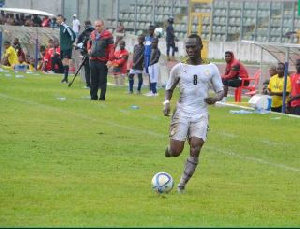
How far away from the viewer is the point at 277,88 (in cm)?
2791

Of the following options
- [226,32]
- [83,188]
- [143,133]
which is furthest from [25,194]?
[226,32]

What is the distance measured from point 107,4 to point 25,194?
1880 inches

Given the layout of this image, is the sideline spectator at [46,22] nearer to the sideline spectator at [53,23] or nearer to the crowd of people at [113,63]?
the sideline spectator at [53,23]

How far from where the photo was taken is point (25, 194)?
1238 centimetres

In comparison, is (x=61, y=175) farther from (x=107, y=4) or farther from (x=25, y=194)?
(x=107, y=4)

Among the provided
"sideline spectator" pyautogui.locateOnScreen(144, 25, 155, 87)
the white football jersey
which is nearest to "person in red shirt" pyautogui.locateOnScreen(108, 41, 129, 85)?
"sideline spectator" pyautogui.locateOnScreen(144, 25, 155, 87)

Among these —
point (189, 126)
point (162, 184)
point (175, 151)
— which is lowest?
point (162, 184)

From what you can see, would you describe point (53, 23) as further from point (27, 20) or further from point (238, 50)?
point (238, 50)

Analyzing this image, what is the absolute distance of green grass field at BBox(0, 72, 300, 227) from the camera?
11.0 meters

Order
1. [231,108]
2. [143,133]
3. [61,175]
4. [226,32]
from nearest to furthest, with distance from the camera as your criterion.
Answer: [61,175], [143,133], [231,108], [226,32]

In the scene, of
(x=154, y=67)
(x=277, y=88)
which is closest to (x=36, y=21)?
(x=154, y=67)

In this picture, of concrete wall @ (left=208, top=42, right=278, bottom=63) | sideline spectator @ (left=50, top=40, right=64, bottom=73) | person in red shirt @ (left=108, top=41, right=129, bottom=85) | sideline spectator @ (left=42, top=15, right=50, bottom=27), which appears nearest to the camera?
person in red shirt @ (left=108, top=41, right=129, bottom=85)

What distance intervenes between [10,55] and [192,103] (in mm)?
33347

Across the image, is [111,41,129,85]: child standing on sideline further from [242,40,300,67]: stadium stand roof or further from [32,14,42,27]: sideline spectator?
[32,14,42,27]: sideline spectator
